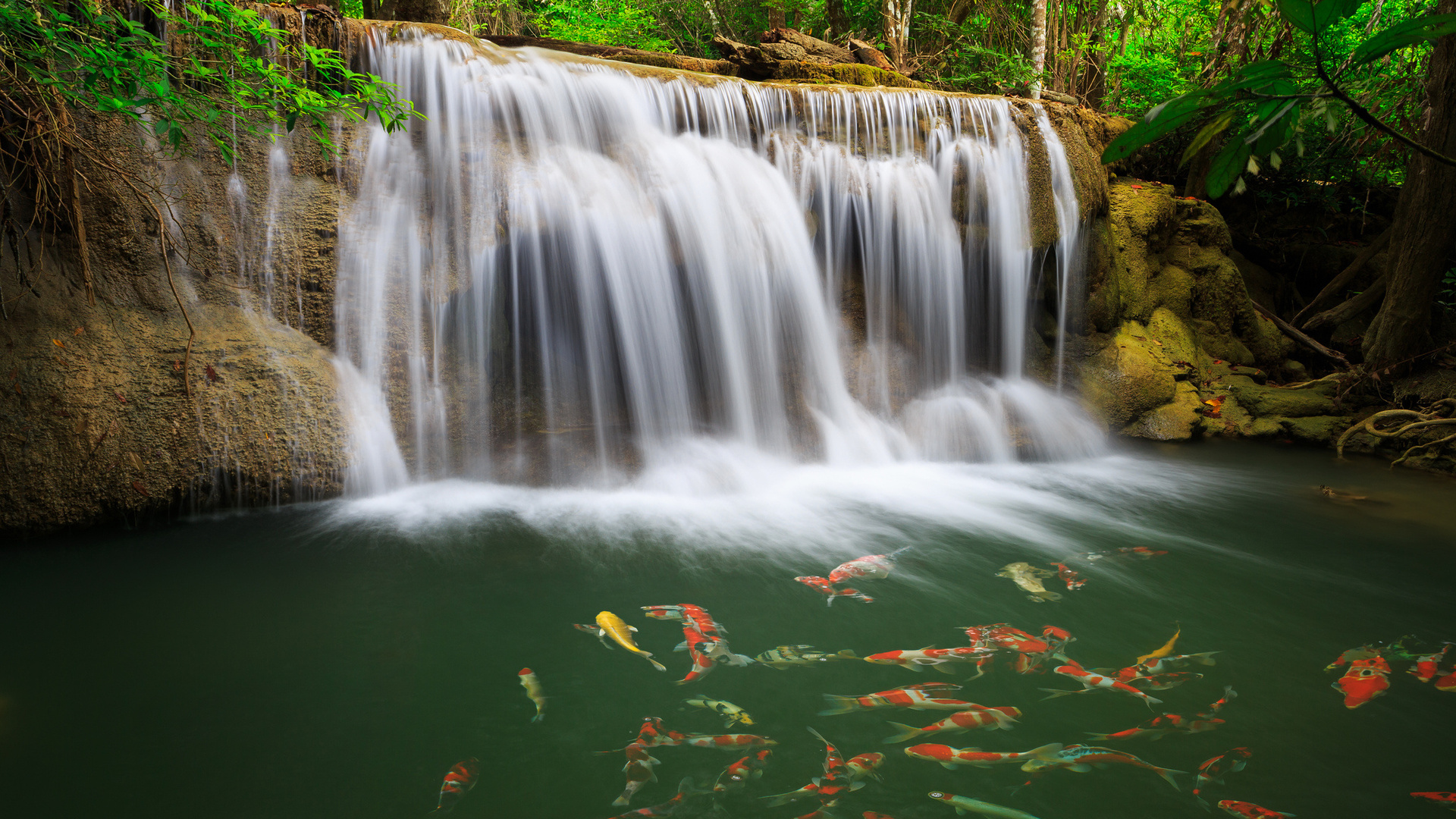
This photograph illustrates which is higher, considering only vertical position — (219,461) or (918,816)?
(219,461)

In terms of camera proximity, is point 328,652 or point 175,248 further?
point 175,248

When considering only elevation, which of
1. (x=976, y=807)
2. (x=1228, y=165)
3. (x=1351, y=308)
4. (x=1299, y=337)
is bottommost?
(x=976, y=807)

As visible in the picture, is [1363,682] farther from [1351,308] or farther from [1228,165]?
[1351,308]

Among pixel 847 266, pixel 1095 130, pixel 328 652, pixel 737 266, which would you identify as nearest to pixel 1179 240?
pixel 1095 130

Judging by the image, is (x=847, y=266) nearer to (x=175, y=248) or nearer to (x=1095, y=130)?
(x=1095, y=130)

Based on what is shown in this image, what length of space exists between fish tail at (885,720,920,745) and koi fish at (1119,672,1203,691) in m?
0.88

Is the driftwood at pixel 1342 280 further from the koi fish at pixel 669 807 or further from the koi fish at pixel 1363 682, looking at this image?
the koi fish at pixel 669 807

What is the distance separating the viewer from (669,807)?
1975 millimetres

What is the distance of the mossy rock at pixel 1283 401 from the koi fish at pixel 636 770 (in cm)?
730

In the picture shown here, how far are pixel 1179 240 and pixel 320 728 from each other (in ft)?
29.7

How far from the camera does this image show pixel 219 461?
13.2ft

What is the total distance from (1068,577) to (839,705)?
1.73 metres

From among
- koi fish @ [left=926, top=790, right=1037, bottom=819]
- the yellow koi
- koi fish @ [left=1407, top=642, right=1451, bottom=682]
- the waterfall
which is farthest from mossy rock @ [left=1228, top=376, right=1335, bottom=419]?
koi fish @ [left=926, top=790, right=1037, bottom=819]

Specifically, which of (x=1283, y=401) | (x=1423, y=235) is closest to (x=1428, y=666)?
(x=1283, y=401)
